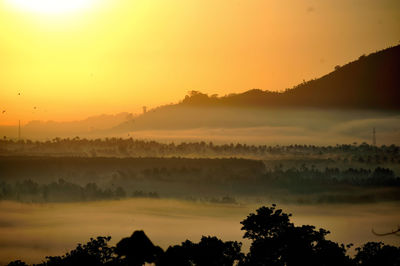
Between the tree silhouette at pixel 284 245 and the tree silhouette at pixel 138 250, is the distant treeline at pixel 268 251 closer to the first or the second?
the tree silhouette at pixel 284 245

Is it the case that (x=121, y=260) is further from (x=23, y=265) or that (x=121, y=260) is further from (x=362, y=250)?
(x=362, y=250)

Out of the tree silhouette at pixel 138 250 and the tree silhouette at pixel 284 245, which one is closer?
the tree silhouette at pixel 138 250

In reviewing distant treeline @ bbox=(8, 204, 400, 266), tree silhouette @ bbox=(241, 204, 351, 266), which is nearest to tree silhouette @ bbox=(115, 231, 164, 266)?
distant treeline @ bbox=(8, 204, 400, 266)

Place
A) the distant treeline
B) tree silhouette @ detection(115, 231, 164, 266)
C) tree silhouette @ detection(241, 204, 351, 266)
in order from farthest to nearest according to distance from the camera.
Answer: tree silhouette @ detection(241, 204, 351, 266)
the distant treeline
tree silhouette @ detection(115, 231, 164, 266)

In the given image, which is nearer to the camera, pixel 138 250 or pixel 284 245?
pixel 138 250

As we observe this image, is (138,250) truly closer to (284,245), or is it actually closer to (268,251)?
(268,251)

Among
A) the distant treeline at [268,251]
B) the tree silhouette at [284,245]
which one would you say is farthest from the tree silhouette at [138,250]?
the tree silhouette at [284,245]

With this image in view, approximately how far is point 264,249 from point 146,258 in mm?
17632

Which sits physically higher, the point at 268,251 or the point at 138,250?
the point at 138,250

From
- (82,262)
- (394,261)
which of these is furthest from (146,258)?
(394,261)

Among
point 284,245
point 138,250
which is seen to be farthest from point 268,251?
point 138,250

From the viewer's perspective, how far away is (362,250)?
71.6 meters

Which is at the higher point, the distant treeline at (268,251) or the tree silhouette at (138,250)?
the tree silhouette at (138,250)

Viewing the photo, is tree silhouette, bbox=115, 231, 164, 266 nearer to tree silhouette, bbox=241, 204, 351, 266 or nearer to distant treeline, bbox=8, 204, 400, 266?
distant treeline, bbox=8, 204, 400, 266
